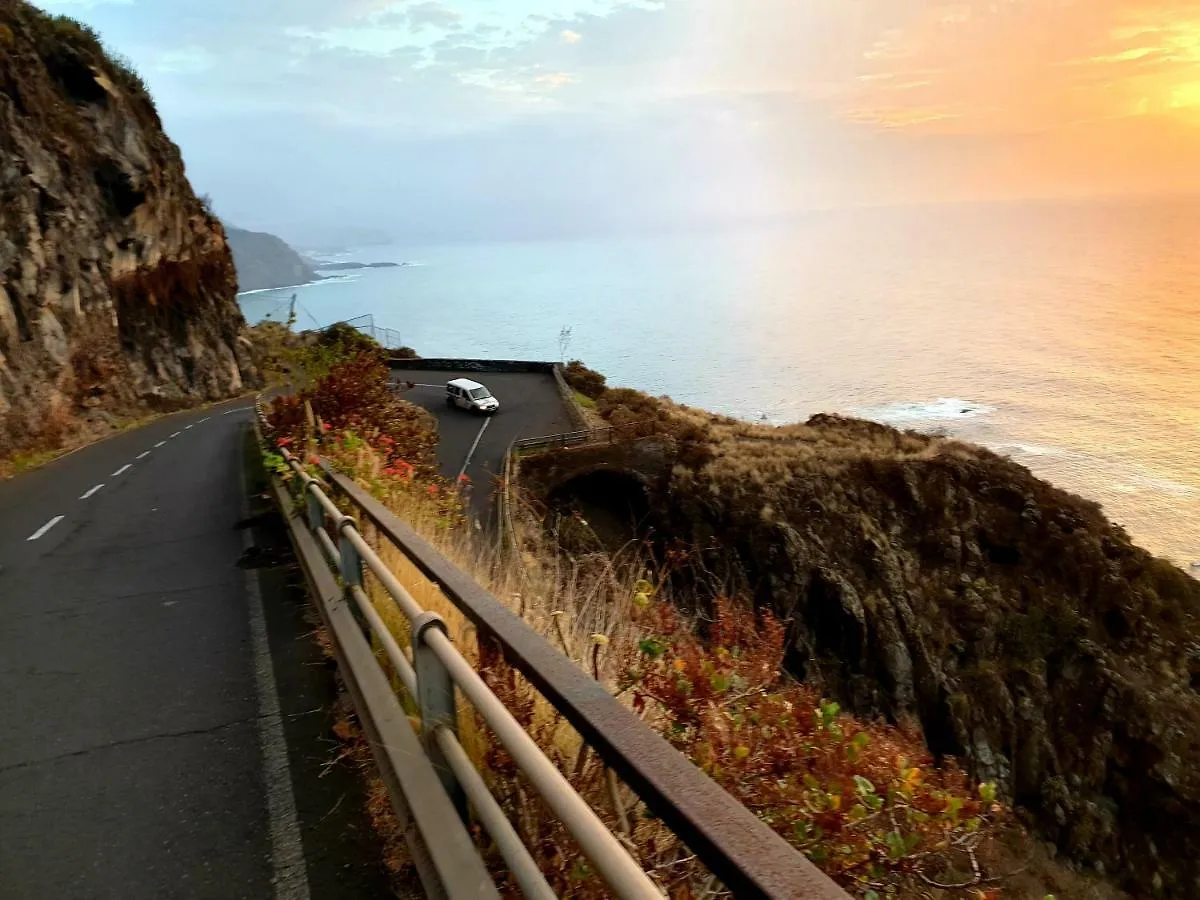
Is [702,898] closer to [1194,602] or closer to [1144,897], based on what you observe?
[1144,897]

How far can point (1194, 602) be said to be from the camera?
33188 mm

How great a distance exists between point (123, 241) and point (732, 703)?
36929 mm

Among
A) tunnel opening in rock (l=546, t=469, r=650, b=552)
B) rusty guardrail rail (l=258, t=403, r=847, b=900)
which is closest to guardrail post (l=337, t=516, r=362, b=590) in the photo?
rusty guardrail rail (l=258, t=403, r=847, b=900)

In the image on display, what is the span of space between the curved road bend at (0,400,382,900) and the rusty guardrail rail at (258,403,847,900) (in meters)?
0.57

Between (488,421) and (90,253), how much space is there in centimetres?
1671

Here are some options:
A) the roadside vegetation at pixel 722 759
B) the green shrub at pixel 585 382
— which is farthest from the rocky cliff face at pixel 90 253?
the roadside vegetation at pixel 722 759

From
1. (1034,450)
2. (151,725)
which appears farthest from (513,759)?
(1034,450)

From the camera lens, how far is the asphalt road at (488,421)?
27478 millimetres

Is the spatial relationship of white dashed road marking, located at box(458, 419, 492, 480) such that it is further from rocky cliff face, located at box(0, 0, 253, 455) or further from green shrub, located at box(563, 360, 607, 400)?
rocky cliff face, located at box(0, 0, 253, 455)

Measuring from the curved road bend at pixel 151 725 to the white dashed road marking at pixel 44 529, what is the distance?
0.86 metres

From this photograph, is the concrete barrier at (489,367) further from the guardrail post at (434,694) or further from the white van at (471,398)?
the guardrail post at (434,694)

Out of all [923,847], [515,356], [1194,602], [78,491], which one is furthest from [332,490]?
[515,356]

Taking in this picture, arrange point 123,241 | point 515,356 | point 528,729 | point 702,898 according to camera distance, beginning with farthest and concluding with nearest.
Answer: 1. point 515,356
2. point 123,241
3. point 528,729
4. point 702,898

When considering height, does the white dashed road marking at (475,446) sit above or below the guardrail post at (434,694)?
below
